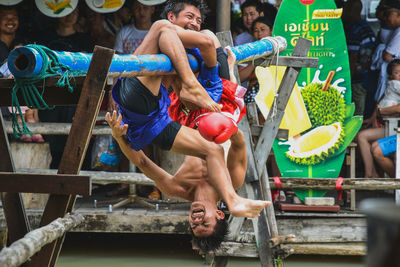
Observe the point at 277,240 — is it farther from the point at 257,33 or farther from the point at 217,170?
the point at 257,33

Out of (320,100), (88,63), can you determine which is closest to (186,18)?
(88,63)

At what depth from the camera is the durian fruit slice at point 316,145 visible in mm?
6566

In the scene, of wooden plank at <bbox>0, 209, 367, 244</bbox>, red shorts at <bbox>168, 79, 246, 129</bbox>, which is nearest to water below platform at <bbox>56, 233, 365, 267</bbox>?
wooden plank at <bbox>0, 209, 367, 244</bbox>

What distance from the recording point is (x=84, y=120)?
8.98 ft

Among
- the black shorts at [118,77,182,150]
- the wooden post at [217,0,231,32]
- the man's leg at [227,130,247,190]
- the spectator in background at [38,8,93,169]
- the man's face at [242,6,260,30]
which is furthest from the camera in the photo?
the man's face at [242,6,260,30]

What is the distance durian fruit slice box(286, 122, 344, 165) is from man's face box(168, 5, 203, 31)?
11.0 feet

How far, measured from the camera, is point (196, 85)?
318 centimetres

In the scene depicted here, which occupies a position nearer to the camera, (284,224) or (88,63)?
(88,63)

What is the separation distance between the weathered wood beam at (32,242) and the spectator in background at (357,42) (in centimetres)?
532

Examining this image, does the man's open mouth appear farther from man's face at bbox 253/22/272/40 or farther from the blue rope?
man's face at bbox 253/22/272/40

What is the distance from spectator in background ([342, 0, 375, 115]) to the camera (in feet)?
24.6

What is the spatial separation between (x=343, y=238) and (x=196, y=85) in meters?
4.01

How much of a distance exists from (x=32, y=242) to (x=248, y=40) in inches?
189

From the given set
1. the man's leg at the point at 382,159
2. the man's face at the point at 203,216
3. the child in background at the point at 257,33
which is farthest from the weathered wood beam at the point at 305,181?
the man's face at the point at 203,216
